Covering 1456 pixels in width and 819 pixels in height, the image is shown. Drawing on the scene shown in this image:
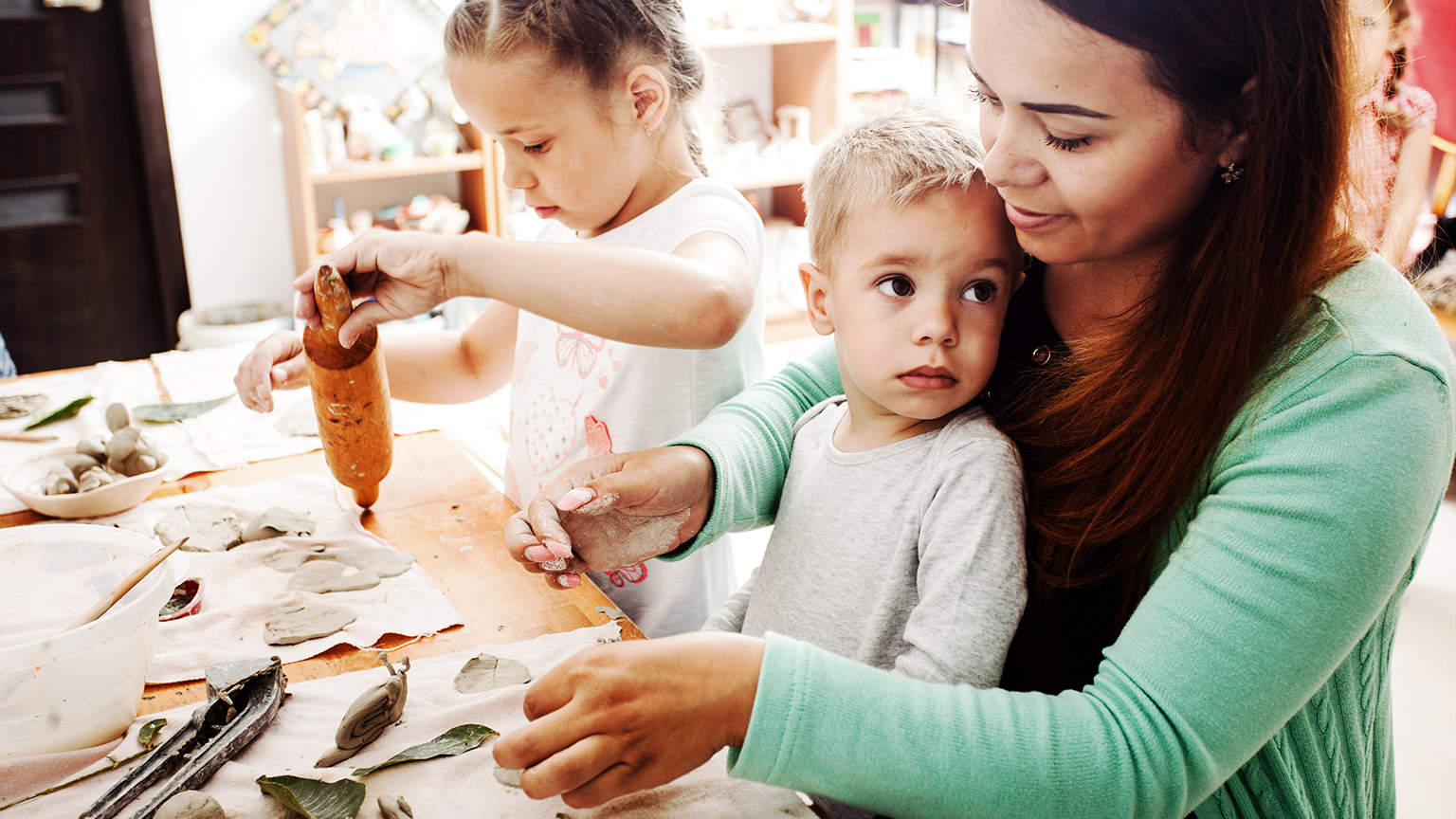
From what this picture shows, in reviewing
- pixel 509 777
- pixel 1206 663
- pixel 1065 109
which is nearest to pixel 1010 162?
pixel 1065 109

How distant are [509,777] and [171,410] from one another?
1084mm

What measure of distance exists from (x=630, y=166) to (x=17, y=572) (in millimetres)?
819

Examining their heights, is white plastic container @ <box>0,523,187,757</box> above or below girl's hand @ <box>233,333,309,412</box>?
below

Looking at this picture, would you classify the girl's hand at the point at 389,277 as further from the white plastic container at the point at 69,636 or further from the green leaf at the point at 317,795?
the green leaf at the point at 317,795

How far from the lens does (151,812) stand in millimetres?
764

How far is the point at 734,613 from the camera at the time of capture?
115 centimetres

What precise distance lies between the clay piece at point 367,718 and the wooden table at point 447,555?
0.38 feet

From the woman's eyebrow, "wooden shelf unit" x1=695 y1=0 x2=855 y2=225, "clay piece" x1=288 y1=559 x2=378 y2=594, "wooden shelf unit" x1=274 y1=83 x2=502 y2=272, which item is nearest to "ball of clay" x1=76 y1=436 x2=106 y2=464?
"clay piece" x1=288 y1=559 x2=378 y2=594

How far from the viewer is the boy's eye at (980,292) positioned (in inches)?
37.0

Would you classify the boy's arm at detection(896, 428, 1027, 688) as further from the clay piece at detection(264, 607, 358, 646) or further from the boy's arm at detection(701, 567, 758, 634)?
the clay piece at detection(264, 607, 358, 646)

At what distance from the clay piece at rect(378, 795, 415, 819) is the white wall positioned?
3272mm

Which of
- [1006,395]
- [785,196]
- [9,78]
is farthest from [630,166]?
[785,196]

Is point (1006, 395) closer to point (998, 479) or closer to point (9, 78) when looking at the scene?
point (998, 479)

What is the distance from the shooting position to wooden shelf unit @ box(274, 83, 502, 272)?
338cm
